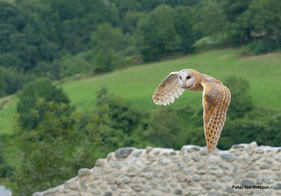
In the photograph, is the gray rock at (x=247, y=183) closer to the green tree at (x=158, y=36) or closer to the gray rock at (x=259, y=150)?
the gray rock at (x=259, y=150)

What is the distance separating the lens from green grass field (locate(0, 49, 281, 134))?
23.1 meters

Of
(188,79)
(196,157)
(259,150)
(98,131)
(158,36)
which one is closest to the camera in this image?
(188,79)

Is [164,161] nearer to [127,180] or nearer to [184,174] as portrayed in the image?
[184,174]

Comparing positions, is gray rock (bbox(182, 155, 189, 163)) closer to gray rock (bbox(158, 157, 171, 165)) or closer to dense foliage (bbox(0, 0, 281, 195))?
gray rock (bbox(158, 157, 171, 165))

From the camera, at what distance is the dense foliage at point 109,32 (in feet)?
105

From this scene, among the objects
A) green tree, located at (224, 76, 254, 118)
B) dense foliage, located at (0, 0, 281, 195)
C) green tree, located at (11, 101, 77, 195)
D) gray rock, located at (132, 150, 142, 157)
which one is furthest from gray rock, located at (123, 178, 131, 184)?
green tree, located at (224, 76, 254, 118)

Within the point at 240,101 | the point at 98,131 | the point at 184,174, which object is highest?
the point at 184,174

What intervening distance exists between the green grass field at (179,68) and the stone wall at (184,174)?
43.1 feet

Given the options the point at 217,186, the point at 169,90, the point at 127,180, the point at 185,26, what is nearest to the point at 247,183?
the point at 217,186

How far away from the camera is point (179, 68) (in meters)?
26.5

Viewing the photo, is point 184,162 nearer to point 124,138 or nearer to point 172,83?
point 172,83

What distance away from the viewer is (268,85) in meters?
24.0

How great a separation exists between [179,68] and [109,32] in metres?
17.9

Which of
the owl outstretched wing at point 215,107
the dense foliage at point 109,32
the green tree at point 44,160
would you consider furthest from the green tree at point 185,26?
the owl outstretched wing at point 215,107
